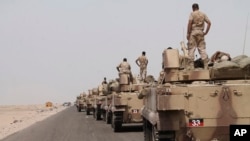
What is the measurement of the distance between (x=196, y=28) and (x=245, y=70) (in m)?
2.07

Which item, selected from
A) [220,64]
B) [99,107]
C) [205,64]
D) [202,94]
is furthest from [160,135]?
[99,107]

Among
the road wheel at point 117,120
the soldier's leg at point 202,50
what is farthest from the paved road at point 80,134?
the soldier's leg at point 202,50

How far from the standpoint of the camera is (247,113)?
365 inches

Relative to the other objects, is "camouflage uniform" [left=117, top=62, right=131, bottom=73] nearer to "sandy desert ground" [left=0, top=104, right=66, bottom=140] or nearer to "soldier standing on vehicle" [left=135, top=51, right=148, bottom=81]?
"soldier standing on vehicle" [left=135, top=51, right=148, bottom=81]

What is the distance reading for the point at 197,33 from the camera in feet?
39.2

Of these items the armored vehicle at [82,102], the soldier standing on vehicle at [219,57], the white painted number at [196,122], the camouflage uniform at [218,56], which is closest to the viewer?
the white painted number at [196,122]

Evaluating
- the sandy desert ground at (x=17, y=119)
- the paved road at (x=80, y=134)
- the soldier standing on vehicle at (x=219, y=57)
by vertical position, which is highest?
the soldier standing on vehicle at (x=219, y=57)

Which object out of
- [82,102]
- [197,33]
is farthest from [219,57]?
[82,102]

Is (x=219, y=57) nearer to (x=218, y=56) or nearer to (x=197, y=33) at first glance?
(x=218, y=56)

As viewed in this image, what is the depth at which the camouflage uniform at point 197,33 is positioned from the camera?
39.2ft

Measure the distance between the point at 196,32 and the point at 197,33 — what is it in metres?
0.03

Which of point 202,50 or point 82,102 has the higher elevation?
point 202,50

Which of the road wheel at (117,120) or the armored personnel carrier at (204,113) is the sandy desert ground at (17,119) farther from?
the armored personnel carrier at (204,113)

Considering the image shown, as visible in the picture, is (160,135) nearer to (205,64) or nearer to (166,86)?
(166,86)
